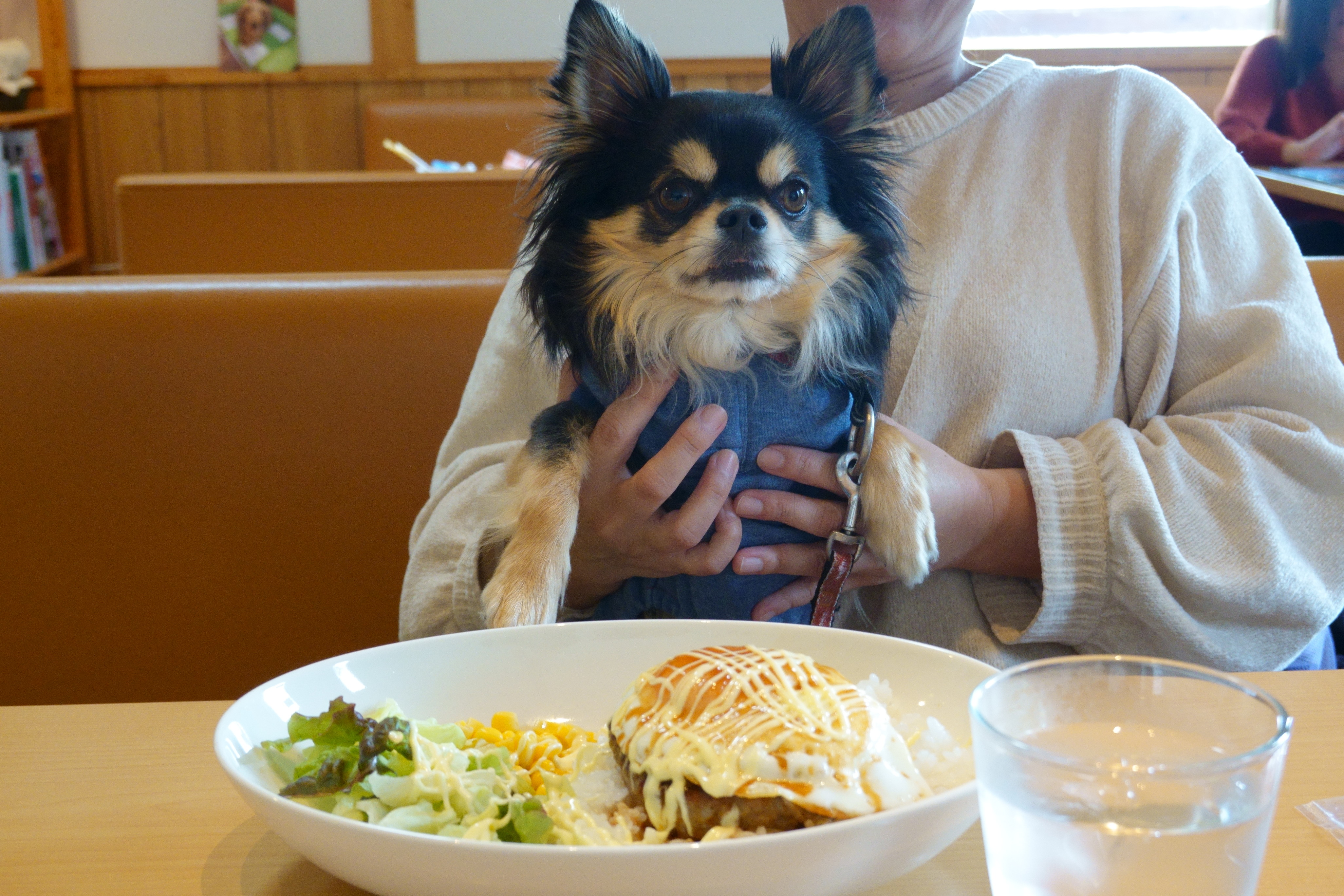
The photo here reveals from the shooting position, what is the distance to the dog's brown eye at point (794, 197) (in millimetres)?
1265

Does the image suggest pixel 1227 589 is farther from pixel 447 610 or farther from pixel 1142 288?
pixel 447 610

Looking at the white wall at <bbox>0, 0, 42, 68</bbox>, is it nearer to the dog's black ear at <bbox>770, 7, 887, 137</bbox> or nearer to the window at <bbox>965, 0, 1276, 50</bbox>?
the window at <bbox>965, 0, 1276, 50</bbox>

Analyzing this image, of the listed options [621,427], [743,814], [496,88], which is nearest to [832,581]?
[621,427]

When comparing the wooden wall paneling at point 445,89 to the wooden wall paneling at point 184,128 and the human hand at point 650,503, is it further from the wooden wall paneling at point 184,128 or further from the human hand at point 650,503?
the human hand at point 650,503

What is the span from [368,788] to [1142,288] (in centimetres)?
101

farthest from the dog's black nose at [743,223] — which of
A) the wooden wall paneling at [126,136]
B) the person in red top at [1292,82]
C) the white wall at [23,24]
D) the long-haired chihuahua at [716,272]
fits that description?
the white wall at [23,24]

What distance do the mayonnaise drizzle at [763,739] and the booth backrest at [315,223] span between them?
5.71ft

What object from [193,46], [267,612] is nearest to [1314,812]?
[267,612]

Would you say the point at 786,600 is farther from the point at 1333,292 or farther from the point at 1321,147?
the point at 1321,147

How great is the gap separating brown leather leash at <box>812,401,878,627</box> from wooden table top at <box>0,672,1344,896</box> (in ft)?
1.46

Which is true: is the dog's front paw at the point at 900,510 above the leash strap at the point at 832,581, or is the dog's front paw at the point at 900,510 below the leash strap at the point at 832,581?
above

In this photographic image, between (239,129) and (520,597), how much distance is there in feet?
16.8

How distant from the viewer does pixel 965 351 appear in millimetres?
1268

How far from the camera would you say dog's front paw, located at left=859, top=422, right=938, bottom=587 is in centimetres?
117
